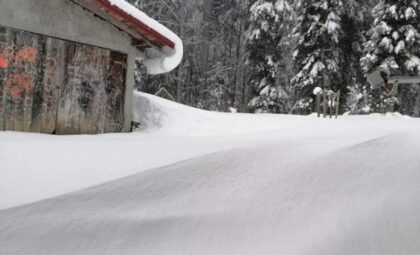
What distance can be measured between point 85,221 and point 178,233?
60cm

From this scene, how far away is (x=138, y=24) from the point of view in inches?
321

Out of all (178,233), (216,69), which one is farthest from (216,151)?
(216,69)

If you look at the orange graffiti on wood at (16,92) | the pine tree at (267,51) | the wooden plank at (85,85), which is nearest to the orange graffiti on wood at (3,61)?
the orange graffiti on wood at (16,92)

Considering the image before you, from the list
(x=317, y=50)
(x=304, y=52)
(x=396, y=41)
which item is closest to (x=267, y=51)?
(x=304, y=52)

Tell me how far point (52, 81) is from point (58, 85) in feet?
0.40

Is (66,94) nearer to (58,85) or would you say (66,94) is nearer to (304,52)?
(58,85)

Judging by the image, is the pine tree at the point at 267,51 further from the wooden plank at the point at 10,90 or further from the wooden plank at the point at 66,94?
the wooden plank at the point at 10,90

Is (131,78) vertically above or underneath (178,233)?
above

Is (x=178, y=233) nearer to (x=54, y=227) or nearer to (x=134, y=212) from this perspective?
(x=134, y=212)

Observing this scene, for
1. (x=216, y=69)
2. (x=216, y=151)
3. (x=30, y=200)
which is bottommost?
(x=30, y=200)

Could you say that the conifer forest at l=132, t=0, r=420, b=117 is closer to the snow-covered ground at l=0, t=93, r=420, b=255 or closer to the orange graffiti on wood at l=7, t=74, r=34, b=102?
the orange graffiti on wood at l=7, t=74, r=34, b=102

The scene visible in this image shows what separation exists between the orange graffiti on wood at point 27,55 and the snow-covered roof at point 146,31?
3.74 ft

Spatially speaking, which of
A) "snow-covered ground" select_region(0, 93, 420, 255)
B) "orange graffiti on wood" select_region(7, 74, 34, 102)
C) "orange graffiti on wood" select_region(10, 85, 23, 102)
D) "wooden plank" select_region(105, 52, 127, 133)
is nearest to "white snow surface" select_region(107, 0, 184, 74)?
"wooden plank" select_region(105, 52, 127, 133)

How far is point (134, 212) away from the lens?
318 cm
